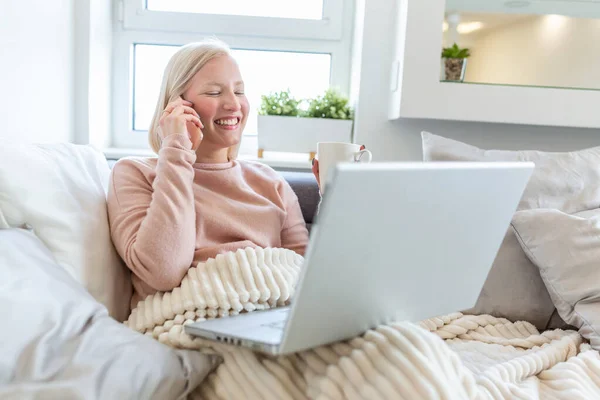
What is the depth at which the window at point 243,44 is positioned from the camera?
7.10ft

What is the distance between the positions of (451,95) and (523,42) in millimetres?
351

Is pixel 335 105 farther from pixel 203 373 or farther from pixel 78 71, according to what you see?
pixel 203 373

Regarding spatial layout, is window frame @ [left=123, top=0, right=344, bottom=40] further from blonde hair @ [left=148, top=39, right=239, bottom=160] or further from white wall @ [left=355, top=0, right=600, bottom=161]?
blonde hair @ [left=148, top=39, right=239, bottom=160]

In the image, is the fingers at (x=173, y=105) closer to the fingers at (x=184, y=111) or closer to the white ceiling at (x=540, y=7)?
the fingers at (x=184, y=111)

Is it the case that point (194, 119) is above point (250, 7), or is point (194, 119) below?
below

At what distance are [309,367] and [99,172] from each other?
0.70 meters

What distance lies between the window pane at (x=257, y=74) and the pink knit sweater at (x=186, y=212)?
86 centimetres

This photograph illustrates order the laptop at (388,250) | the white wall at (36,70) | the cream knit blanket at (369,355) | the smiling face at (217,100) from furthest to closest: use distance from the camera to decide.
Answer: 1. the white wall at (36,70)
2. the smiling face at (217,100)
3. the cream knit blanket at (369,355)
4. the laptop at (388,250)

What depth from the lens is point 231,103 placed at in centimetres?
131

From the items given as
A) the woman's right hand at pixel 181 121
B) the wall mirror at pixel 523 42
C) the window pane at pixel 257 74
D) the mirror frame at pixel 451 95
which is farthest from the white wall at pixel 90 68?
the wall mirror at pixel 523 42

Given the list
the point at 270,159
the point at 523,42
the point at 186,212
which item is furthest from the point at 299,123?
the point at 186,212

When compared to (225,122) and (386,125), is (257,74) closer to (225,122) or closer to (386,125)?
(386,125)

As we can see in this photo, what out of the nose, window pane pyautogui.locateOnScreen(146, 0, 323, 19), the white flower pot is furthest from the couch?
window pane pyautogui.locateOnScreen(146, 0, 323, 19)

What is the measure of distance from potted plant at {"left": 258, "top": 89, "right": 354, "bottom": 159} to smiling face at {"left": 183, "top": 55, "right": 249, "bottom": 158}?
699 mm
